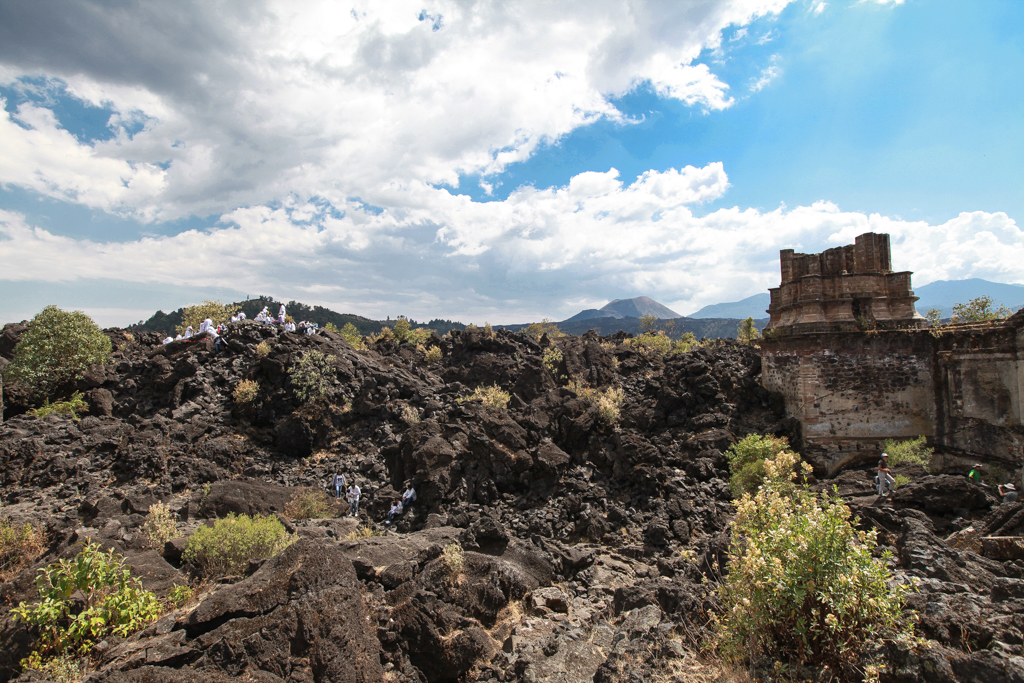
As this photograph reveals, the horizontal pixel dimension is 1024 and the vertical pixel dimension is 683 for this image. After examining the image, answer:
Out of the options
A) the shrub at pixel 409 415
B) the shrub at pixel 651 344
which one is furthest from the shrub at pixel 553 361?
the shrub at pixel 651 344

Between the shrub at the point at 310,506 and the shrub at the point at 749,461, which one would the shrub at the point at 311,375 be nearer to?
the shrub at the point at 310,506

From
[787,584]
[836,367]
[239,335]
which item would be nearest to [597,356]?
[836,367]

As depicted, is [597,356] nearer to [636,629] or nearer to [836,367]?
[836,367]

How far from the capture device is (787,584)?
3.77 meters

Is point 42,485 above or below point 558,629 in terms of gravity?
above

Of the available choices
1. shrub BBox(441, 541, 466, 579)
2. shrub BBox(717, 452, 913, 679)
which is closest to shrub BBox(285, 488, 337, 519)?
shrub BBox(441, 541, 466, 579)

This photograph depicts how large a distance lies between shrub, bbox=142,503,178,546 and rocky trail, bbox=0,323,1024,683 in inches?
15.9

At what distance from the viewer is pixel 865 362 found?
13.5 meters

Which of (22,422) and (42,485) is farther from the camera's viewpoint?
(22,422)

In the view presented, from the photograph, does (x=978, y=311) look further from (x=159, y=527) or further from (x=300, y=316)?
(x=300, y=316)

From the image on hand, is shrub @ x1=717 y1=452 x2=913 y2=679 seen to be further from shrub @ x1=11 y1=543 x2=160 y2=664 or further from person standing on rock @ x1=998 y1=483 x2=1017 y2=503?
shrub @ x1=11 y1=543 x2=160 y2=664

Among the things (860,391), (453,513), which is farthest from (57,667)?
(860,391)

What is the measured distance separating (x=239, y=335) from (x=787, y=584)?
20454mm

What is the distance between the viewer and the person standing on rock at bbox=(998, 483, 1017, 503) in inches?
335
